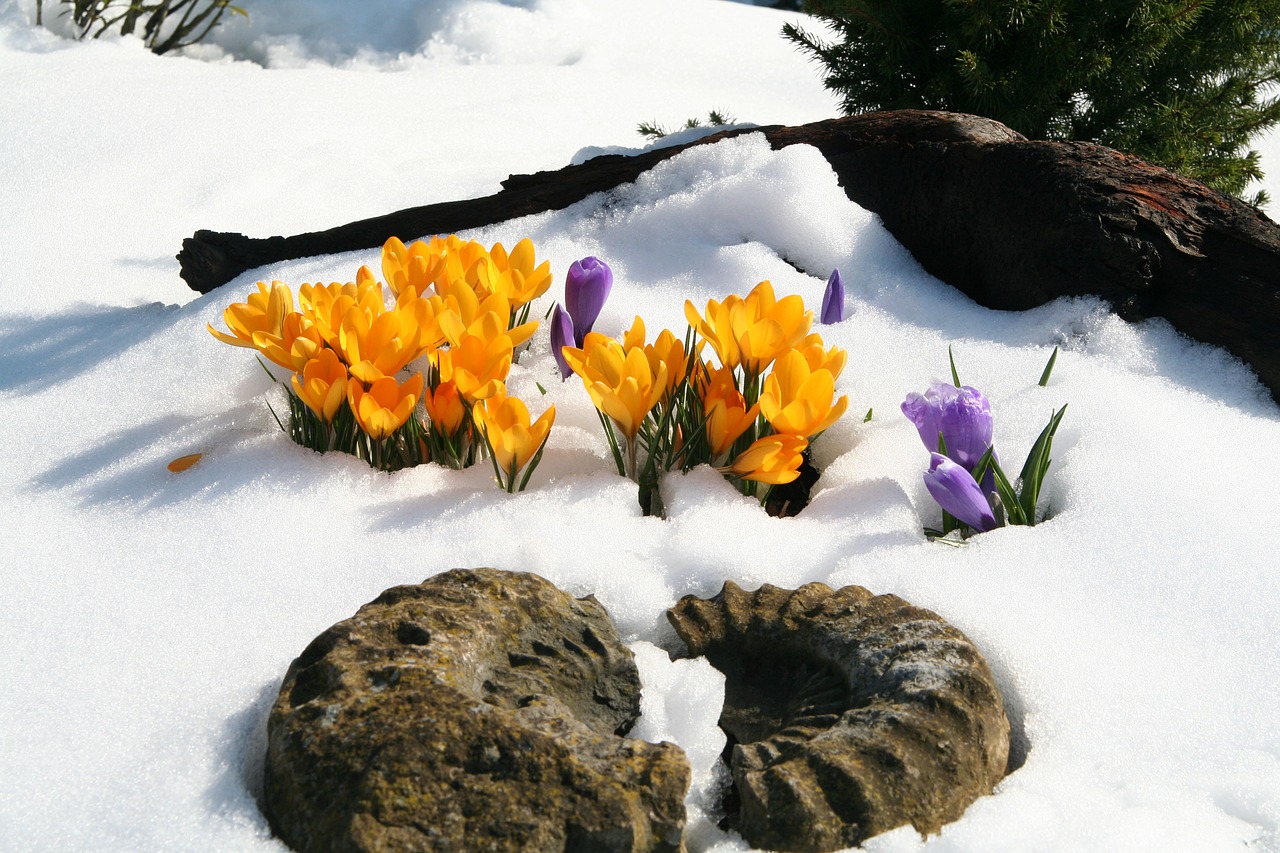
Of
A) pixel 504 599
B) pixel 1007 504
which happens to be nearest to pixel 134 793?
pixel 504 599

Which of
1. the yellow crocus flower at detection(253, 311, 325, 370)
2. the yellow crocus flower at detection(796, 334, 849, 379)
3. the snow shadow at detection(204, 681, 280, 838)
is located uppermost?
the yellow crocus flower at detection(796, 334, 849, 379)

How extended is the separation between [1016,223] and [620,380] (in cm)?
119

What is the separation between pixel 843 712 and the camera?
1.24m

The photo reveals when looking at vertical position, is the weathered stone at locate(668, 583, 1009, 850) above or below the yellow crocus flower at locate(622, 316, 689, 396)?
below

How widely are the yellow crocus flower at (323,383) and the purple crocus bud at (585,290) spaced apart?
413mm

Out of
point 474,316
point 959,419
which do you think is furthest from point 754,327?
point 474,316

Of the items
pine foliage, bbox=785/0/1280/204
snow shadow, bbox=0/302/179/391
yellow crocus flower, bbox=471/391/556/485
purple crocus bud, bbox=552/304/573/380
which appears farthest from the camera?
pine foliage, bbox=785/0/1280/204

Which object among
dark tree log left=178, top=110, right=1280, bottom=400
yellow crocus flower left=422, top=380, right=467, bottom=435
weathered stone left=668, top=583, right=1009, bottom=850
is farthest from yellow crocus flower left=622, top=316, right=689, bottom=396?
dark tree log left=178, top=110, right=1280, bottom=400

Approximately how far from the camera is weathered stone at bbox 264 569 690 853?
1011 mm

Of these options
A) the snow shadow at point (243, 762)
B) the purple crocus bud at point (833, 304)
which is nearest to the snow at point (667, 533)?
the snow shadow at point (243, 762)

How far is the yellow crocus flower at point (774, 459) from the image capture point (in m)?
1.57

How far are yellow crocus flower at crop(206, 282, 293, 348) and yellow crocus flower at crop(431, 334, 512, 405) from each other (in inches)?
13.0

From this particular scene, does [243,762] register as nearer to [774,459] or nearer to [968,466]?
[774,459]

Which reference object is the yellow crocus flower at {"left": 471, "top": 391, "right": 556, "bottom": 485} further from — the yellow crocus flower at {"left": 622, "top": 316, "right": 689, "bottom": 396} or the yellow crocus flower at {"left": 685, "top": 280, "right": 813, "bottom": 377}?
the yellow crocus flower at {"left": 685, "top": 280, "right": 813, "bottom": 377}
